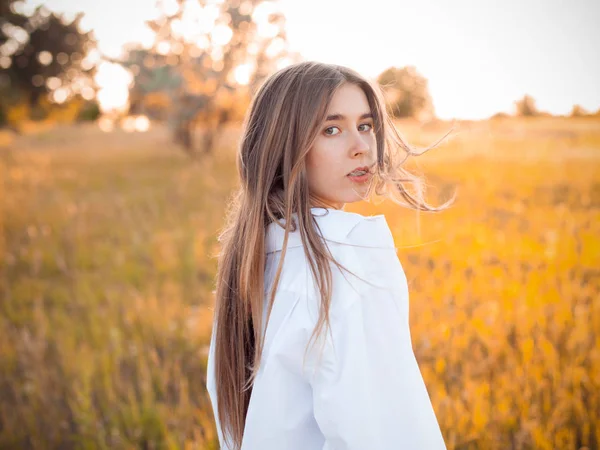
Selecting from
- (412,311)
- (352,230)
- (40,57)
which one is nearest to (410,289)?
(412,311)

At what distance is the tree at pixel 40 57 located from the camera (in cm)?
1580

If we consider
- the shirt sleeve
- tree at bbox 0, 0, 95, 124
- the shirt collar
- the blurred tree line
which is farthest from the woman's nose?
tree at bbox 0, 0, 95, 124

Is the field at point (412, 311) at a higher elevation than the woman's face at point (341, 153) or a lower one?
lower

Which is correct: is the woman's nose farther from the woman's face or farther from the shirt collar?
the shirt collar

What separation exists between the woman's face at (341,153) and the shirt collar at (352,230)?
19cm

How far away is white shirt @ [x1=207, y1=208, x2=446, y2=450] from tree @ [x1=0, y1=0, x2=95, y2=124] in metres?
17.7

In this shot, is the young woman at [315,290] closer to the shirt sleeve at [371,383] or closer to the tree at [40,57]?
the shirt sleeve at [371,383]

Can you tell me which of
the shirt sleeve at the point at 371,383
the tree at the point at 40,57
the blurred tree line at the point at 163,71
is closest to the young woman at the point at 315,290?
the shirt sleeve at the point at 371,383

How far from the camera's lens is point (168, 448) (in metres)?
2.60

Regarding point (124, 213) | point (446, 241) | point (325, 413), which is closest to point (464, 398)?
point (325, 413)

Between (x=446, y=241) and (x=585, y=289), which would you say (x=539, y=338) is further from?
(x=446, y=241)

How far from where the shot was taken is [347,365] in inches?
42.8

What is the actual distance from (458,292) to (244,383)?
2.57 meters

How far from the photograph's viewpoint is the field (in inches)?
99.3
